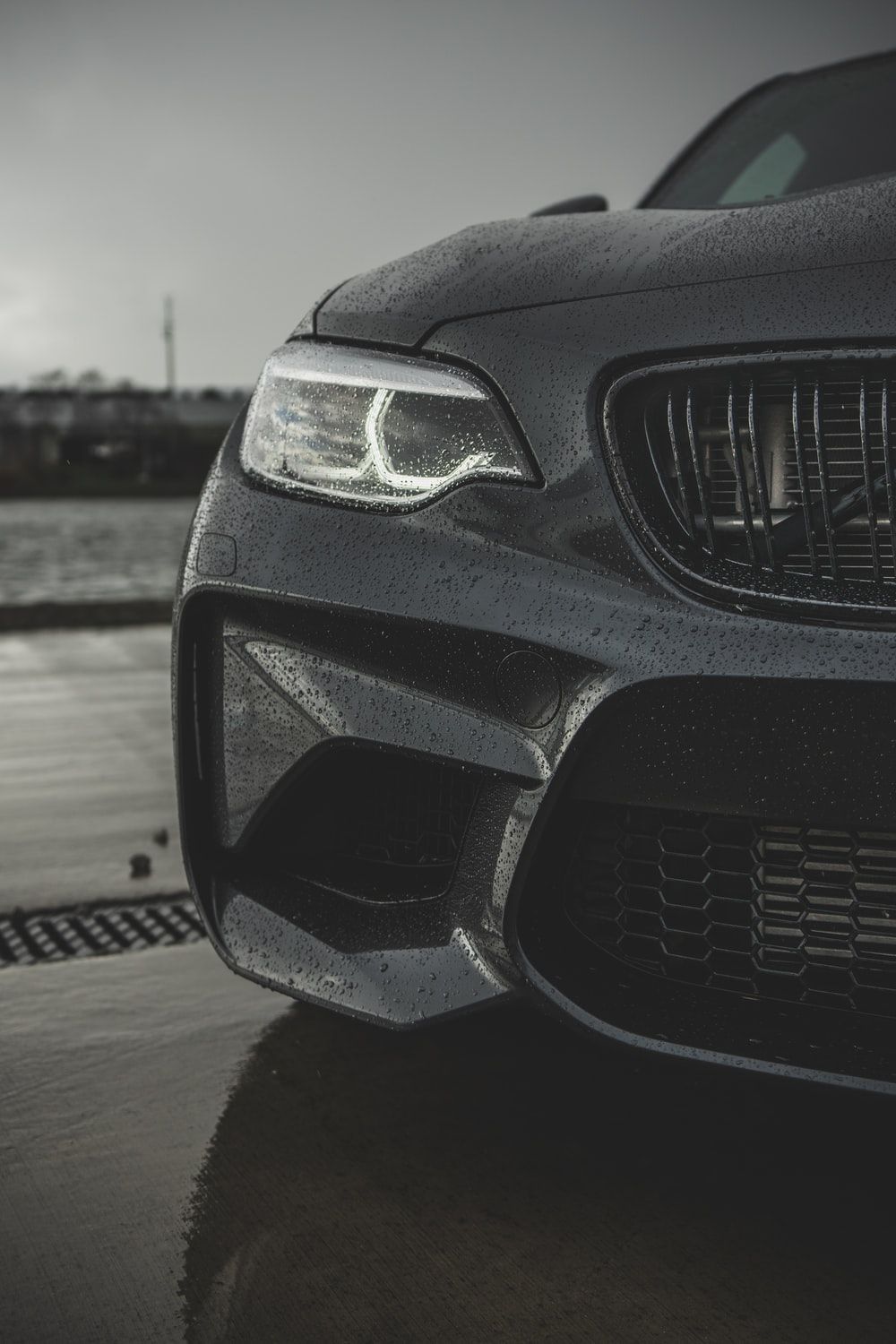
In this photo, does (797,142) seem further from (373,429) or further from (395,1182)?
(395,1182)

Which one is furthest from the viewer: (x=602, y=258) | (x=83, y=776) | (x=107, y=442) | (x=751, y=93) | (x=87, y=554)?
(x=107, y=442)

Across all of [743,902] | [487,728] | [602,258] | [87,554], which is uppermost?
[602,258]

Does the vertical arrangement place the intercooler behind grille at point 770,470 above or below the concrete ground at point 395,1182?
above

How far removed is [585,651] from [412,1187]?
779 millimetres

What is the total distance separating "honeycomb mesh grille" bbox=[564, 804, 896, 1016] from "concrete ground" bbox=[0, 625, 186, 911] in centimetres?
155

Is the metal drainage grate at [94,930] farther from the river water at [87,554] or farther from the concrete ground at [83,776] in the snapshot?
the river water at [87,554]

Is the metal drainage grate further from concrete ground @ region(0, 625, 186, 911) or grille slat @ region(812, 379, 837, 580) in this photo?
grille slat @ region(812, 379, 837, 580)

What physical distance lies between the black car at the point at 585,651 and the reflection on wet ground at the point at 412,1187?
0.45 feet

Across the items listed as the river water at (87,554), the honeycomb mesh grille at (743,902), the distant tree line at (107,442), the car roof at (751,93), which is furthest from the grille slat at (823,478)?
the distant tree line at (107,442)

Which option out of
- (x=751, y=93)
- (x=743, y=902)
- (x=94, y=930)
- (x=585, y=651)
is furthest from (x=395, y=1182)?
(x=751, y=93)

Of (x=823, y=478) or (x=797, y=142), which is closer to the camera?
(x=823, y=478)

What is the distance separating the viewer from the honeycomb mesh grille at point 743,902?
1.58m

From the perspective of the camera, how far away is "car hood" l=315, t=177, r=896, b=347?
1641 millimetres

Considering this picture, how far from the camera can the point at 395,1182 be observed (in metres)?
1.83
